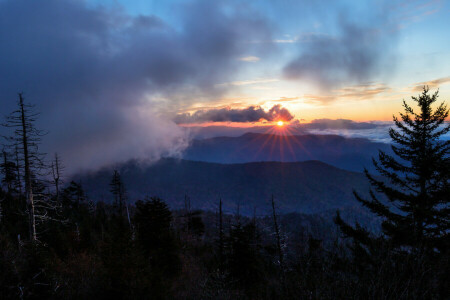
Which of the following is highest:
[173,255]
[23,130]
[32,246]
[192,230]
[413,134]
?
[23,130]

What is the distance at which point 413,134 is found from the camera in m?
11.7

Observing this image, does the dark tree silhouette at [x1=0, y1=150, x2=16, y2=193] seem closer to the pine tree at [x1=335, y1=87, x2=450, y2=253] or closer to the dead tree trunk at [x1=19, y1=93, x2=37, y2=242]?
the dead tree trunk at [x1=19, y1=93, x2=37, y2=242]

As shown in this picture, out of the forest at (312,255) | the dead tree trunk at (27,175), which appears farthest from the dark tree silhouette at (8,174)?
the dead tree trunk at (27,175)

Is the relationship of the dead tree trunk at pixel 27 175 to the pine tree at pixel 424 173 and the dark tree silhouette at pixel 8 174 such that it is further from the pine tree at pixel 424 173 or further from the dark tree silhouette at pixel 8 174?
the dark tree silhouette at pixel 8 174

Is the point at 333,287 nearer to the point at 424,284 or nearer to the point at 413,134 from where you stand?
the point at 424,284

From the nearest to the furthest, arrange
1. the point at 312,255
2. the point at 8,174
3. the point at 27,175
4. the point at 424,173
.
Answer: the point at 312,255, the point at 424,173, the point at 27,175, the point at 8,174

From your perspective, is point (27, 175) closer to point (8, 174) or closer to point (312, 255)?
point (312, 255)

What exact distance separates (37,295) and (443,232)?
15.4 m

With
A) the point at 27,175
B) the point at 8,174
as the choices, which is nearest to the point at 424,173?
the point at 27,175

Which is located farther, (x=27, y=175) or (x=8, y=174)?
(x=8, y=174)

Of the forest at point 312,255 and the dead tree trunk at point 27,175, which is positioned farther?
the dead tree trunk at point 27,175

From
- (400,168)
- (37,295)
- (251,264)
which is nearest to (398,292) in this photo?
(37,295)

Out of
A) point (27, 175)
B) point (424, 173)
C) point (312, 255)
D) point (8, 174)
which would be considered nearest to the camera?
point (312, 255)

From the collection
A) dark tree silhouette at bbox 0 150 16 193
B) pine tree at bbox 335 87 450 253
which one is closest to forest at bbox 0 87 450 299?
pine tree at bbox 335 87 450 253
